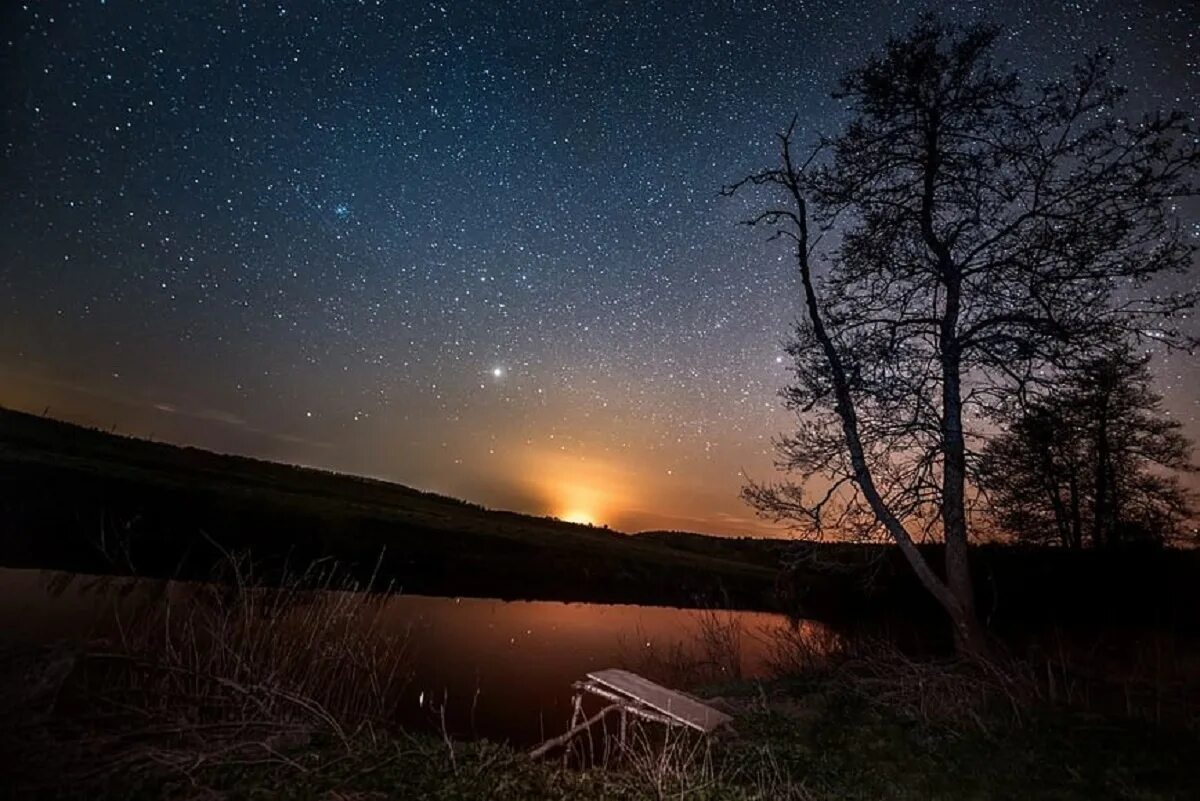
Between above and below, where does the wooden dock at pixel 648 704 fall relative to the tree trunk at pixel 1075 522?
below

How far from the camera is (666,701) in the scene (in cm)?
881

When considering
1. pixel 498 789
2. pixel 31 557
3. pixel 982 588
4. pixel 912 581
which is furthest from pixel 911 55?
pixel 912 581

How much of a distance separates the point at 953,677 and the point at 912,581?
3889cm

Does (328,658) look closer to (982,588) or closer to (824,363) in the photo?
(824,363)

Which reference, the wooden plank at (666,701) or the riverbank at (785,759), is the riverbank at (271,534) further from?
the riverbank at (785,759)

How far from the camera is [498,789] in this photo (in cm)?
476

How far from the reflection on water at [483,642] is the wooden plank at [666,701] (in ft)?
4.19

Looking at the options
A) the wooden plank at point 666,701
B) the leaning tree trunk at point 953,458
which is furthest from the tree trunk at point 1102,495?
the wooden plank at point 666,701

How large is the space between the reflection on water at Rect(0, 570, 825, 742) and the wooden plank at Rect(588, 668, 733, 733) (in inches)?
50.2

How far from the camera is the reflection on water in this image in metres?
11.1

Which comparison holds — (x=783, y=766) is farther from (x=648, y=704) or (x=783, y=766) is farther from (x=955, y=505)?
(x=955, y=505)

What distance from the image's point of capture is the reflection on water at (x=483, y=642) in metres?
11.1

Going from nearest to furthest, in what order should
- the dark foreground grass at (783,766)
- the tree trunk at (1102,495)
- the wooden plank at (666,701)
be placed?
1. the dark foreground grass at (783,766)
2. the wooden plank at (666,701)
3. the tree trunk at (1102,495)

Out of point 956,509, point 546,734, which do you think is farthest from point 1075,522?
point 546,734
